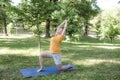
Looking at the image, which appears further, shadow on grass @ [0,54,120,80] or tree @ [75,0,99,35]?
tree @ [75,0,99,35]

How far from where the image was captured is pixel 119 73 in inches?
347

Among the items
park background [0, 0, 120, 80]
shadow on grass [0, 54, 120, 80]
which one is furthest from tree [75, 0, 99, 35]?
shadow on grass [0, 54, 120, 80]

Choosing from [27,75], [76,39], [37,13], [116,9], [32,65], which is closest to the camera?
[27,75]

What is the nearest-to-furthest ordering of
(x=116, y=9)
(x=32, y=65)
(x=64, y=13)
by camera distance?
(x=32, y=65)
(x=64, y=13)
(x=116, y=9)

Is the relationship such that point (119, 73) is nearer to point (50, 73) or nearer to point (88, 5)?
point (50, 73)

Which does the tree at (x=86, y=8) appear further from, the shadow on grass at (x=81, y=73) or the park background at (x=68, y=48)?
the shadow on grass at (x=81, y=73)

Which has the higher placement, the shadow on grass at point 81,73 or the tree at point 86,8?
the tree at point 86,8

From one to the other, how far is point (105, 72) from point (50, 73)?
2.04m

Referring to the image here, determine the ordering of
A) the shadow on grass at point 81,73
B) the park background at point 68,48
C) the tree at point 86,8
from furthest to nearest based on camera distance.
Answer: the tree at point 86,8 < the park background at point 68,48 < the shadow on grass at point 81,73

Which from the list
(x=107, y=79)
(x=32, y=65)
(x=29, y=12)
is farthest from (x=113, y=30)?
(x=107, y=79)

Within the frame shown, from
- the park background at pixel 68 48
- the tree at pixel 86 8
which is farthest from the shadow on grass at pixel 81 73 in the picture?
the tree at pixel 86 8

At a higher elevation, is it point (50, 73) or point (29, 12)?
point (29, 12)

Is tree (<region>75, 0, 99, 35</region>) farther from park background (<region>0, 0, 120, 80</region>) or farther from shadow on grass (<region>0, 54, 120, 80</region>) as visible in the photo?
shadow on grass (<region>0, 54, 120, 80</region>)

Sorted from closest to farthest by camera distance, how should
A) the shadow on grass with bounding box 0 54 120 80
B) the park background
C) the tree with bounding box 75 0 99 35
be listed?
the shadow on grass with bounding box 0 54 120 80, the park background, the tree with bounding box 75 0 99 35
